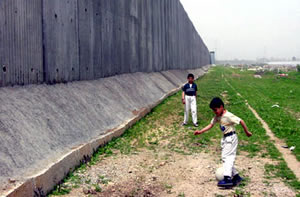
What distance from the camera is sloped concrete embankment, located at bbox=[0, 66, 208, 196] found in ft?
14.9

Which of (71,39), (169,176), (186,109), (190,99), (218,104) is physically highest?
(71,39)

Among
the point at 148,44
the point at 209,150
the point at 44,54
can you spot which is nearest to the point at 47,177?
the point at 44,54

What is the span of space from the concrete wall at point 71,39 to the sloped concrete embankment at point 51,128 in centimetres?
32

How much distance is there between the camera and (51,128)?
19.8ft

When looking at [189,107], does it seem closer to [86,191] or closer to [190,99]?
[190,99]

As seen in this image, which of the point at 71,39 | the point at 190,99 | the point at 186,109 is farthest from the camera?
the point at 190,99

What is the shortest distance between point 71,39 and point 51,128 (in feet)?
9.86

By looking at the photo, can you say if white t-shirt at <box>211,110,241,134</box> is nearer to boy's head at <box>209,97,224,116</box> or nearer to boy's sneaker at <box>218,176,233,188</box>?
boy's head at <box>209,97,224,116</box>

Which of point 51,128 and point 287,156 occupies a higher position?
point 51,128

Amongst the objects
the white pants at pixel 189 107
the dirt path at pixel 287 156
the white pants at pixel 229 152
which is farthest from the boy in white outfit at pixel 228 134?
the white pants at pixel 189 107

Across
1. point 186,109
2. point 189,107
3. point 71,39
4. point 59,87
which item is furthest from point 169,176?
point 189,107

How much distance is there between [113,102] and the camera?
9.53m

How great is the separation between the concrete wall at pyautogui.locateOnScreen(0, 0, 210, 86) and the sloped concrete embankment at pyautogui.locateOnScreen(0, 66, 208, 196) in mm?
322

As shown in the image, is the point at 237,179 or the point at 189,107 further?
the point at 189,107
